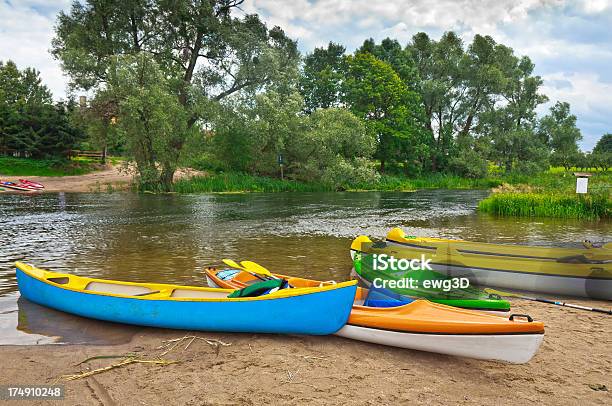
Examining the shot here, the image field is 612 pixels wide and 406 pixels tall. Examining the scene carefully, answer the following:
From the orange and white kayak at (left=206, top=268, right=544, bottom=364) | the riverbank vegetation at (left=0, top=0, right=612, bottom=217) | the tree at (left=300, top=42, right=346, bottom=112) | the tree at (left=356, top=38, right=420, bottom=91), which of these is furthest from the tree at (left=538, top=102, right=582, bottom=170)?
the orange and white kayak at (left=206, top=268, right=544, bottom=364)

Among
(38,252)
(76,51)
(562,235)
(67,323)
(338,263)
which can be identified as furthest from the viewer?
(76,51)

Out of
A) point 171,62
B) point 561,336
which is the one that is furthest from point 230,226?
point 171,62

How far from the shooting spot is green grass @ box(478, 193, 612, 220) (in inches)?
693

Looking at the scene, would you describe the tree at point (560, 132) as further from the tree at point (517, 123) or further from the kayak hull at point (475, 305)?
the kayak hull at point (475, 305)

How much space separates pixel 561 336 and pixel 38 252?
1137 cm

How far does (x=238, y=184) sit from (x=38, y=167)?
1663 cm

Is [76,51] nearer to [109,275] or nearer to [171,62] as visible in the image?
[171,62]

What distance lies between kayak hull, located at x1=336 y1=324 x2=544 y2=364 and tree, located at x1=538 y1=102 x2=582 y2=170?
4926cm

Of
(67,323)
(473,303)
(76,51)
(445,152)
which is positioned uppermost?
(76,51)

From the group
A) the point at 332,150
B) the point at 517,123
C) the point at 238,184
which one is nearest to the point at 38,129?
the point at 238,184

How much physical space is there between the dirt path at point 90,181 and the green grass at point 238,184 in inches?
63.0

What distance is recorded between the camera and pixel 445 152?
49.5 m

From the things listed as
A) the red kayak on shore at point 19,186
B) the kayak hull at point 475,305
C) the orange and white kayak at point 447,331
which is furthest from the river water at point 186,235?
the red kayak on shore at point 19,186

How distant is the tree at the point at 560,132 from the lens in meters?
47.3
